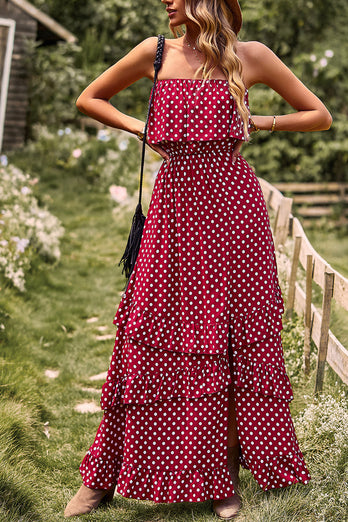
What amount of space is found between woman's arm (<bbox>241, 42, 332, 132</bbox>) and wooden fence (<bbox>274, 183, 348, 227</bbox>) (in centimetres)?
805

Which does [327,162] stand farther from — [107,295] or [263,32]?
[107,295]

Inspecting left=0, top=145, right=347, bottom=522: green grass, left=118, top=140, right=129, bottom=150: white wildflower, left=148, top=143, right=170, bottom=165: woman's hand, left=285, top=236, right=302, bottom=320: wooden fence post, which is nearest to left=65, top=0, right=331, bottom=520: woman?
left=148, top=143, right=170, bottom=165: woman's hand

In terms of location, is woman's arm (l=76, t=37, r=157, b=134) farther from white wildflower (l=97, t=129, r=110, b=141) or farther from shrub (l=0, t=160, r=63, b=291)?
white wildflower (l=97, t=129, r=110, b=141)

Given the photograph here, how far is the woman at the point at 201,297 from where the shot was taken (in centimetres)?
255

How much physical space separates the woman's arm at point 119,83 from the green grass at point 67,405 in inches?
60.9

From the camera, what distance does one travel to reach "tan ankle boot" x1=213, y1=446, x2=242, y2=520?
2709 millimetres

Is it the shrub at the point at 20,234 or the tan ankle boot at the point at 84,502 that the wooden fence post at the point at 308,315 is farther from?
the shrub at the point at 20,234

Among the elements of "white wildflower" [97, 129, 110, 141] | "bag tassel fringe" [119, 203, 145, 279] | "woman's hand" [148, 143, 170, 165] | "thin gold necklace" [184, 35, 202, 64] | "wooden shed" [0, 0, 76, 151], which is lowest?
"bag tassel fringe" [119, 203, 145, 279]

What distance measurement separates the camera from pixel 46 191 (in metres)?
9.71

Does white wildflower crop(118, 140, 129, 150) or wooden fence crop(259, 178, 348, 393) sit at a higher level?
white wildflower crop(118, 140, 129, 150)

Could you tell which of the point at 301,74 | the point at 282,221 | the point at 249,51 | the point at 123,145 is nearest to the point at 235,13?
the point at 249,51

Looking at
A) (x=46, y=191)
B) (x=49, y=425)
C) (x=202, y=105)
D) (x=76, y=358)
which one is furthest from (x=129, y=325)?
(x=46, y=191)
